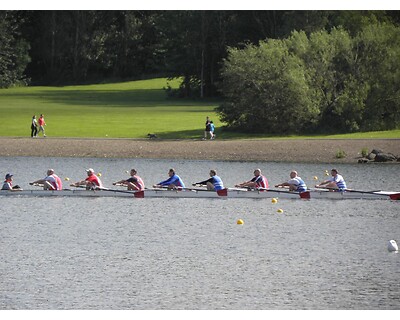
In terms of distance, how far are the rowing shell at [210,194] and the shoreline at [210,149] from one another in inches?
649

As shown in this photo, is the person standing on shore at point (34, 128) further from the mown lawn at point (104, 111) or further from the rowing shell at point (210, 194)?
the rowing shell at point (210, 194)

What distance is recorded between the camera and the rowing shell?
40438mm

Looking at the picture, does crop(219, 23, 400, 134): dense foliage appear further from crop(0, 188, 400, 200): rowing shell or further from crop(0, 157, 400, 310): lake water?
crop(0, 188, 400, 200): rowing shell

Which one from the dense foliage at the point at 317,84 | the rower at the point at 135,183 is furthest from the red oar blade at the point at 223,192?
the dense foliage at the point at 317,84

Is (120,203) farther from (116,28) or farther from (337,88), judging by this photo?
(116,28)

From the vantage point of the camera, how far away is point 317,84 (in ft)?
210

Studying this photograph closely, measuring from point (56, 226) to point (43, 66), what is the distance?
79.4 metres

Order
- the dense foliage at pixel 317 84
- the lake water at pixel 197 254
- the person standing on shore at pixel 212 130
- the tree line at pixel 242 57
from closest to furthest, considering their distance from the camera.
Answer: the lake water at pixel 197 254
the person standing on shore at pixel 212 130
the dense foliage at pixel 317 84
the tree line at pixel 242 57

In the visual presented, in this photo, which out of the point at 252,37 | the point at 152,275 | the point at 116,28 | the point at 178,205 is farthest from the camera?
the point at 116,28

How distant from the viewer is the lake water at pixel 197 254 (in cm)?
2497

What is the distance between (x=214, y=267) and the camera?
2869 cm

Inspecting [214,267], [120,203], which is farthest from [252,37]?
[214,267]

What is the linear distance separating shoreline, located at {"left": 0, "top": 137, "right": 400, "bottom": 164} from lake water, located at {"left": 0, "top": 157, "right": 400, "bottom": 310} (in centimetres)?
1069
